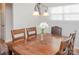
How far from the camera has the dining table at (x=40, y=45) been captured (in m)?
1.49

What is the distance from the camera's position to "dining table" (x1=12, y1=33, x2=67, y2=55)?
149 centimetres

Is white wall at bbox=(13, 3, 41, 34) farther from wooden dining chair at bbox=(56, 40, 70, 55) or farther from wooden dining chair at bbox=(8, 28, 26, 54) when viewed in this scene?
wooden dining chair at bbox=(56, 40, 70, 55)

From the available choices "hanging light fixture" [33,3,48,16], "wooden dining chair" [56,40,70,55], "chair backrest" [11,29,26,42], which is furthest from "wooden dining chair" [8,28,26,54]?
"wooden dining chair" [56,40,70,55]

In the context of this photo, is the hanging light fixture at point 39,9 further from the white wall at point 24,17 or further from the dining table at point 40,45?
the dining table at point 40,45

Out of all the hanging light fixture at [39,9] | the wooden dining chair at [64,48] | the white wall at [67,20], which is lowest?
the wooden dining chair at [64,48]

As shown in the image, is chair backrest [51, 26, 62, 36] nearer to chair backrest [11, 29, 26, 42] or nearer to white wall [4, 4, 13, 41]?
chair backrest [11, 29, 26, 42]

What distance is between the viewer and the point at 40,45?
1.53m

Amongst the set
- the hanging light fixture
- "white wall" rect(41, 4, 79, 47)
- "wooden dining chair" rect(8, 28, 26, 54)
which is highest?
the hanging light fixture

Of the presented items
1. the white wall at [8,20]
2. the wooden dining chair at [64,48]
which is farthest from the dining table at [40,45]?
the white wall at [8,20]

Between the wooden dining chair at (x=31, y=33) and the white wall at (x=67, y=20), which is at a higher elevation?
the white wall at (x=67, y=20)

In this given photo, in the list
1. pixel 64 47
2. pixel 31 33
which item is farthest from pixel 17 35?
pixel 64 47

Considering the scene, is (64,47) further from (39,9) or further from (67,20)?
(39,9)

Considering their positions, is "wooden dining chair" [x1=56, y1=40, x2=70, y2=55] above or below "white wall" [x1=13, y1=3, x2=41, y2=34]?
below
